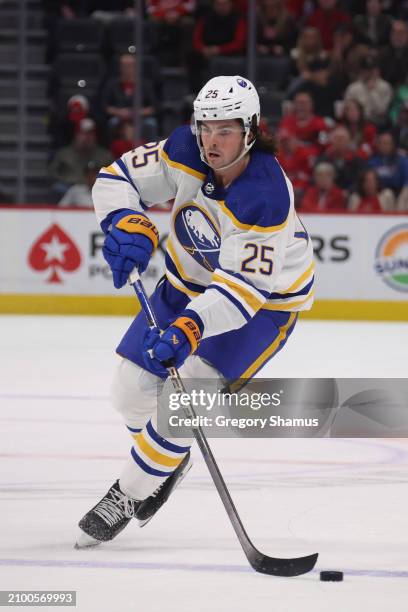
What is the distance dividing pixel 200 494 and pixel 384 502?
549mm

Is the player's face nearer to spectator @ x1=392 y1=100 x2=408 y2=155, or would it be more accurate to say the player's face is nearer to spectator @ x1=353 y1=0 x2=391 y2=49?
spectator @ x1=392 y1=100 x2=408 y2=155

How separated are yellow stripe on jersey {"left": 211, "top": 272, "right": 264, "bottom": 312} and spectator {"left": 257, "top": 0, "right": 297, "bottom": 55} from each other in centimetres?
748

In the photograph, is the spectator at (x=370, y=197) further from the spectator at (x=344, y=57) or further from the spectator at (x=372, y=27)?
the spectator at (x=372, y=27)

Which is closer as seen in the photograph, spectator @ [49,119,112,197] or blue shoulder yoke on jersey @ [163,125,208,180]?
blue shoulder yoke on jersey @ [163,125,208,180]

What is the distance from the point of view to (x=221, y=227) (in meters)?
3.39

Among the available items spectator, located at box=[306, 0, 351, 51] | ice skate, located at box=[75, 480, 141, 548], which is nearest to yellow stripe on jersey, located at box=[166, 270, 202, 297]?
ice skate, located at box=[75, 480, 141, 548]

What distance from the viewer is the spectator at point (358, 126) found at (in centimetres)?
949

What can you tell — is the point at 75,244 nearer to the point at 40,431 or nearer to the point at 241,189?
the point at 40,431

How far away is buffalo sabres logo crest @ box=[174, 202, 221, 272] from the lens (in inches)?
138

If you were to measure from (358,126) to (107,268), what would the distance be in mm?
2189

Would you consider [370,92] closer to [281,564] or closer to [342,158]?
[342,158]

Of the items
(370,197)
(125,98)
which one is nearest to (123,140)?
(125,98)

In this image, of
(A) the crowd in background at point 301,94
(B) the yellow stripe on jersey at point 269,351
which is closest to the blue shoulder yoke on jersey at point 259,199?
(B) the yellow stripe on jersey at point 269,351

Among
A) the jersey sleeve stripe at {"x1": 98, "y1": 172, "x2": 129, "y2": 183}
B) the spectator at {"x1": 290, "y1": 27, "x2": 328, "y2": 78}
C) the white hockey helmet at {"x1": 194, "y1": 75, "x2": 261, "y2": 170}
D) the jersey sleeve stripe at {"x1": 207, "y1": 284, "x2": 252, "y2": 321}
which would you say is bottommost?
the spectator at {"x1": 290, "y1": 27, "x2": 328, "y2": 78}
